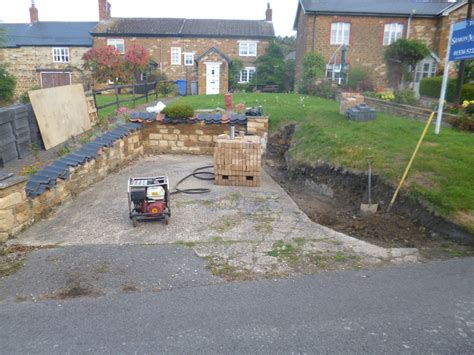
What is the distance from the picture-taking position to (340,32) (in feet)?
95.0

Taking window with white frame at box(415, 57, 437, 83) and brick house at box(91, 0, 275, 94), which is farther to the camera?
brick house at box(91, 0, 275, 94)

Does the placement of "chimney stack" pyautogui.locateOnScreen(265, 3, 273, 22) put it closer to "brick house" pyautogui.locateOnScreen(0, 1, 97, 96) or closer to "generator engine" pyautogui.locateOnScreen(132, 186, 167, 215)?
"brick house" pyautogui.locateOnScreen(0, 1, 97, 96)

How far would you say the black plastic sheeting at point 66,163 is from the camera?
6922mm

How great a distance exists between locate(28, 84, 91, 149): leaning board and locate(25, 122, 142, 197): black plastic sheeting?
181 cm

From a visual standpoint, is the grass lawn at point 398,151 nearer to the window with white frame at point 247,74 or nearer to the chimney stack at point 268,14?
the window with white frame at point 247,74

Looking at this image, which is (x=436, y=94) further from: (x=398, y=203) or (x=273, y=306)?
(x=273, y=306)

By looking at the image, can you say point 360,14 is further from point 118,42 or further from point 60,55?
point 60,55

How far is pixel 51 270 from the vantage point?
519cm

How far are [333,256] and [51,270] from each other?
12.5 ft

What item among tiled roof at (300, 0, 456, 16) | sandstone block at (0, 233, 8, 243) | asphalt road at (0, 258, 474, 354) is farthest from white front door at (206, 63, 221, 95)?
asphalt road at (0, 258, 474, 354)

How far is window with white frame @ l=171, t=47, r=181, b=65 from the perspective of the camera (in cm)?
3562

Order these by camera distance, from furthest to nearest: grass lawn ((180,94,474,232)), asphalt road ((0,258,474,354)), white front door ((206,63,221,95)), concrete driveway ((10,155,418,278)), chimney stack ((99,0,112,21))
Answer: chimney stack ((99,0,112,21)) < white front door ((206,63,221,95)) < grass lawn ((180,94,474,232)) < concrete driveway ((10,155,418,278)) < asphalt road ((0,258,474,354))

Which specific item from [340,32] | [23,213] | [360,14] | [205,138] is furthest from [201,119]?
[360,14]

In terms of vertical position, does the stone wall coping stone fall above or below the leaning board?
below
